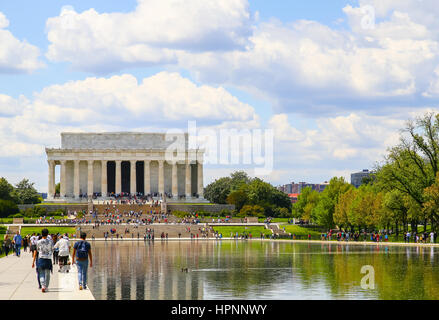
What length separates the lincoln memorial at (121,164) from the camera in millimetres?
154375

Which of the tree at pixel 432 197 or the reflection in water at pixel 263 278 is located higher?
the tree at pixel 432 197

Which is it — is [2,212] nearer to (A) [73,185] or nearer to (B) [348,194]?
(A) [73,185]

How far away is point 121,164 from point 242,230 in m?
63.7

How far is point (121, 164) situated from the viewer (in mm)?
162500

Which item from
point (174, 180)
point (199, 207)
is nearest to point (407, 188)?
point (199, 207)

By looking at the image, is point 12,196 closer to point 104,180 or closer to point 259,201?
point 104,180

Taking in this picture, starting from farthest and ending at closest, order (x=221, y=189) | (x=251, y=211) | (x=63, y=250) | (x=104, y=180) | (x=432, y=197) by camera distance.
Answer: (x=221, y=189) → (x=104, y=180) → (x=251, y=211) → (x=432, y=197) → (x=63, y=250)

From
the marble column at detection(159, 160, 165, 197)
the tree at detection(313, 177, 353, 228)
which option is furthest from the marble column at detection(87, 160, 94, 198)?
the tree at detection(313, 177, 353, 228)

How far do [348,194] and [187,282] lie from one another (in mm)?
66326

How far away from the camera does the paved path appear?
24859 millimetres

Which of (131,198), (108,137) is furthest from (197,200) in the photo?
(108,137)

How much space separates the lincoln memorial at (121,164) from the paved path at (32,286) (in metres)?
117

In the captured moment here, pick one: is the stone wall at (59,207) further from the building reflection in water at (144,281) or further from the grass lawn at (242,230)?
the building reflection in water at (144,281)

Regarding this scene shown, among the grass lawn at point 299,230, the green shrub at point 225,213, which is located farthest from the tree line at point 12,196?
the grass lawn at point 299,230
